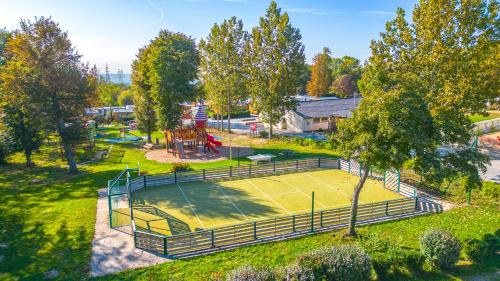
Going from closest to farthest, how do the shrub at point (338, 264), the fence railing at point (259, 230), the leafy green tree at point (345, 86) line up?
the shrub at point (338, 264)
the fence railing at point (259, 230)
the leafy green tree at point (345, 86)

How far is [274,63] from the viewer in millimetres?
44469

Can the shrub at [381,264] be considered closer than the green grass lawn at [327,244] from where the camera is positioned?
Yes

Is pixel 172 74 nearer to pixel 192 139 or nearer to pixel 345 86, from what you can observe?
pixel 192 139

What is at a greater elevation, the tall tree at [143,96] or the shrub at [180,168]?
the tall tree at [143,96]

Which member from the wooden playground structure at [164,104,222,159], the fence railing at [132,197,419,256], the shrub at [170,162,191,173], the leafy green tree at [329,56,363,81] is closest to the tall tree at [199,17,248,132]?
the wooden playground structure at [164,104,222,159]

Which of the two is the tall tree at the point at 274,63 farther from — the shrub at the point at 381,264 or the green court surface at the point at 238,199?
the shrub at the point at 381,264

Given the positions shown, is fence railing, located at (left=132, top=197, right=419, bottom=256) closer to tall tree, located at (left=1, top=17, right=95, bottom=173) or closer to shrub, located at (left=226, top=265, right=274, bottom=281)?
shrub, located at (left=226, top=265, right=274, bottom=281)

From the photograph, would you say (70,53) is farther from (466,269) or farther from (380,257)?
(466,269)

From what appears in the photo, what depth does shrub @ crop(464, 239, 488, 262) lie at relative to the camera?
1439 cm

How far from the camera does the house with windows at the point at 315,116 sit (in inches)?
2012

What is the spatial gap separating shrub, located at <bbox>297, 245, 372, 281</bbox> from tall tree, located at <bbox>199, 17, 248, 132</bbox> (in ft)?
117

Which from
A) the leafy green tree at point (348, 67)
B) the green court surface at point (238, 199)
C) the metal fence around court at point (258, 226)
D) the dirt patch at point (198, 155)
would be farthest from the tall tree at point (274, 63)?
the leafy green tree at point (348, 67)

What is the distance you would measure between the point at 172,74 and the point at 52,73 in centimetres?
1193

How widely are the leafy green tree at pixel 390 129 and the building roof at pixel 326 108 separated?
35.4 metres
